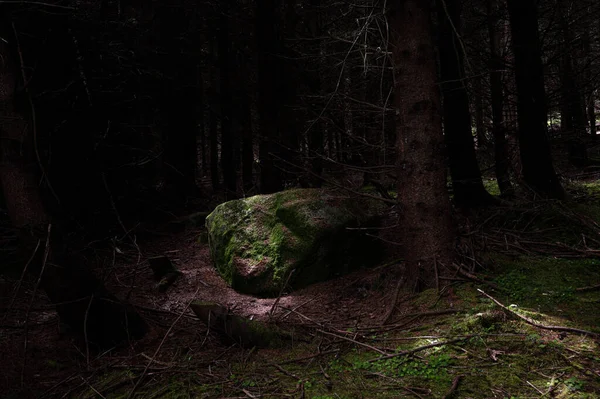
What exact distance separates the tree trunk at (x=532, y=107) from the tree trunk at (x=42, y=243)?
257 inches

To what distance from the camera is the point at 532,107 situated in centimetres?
714

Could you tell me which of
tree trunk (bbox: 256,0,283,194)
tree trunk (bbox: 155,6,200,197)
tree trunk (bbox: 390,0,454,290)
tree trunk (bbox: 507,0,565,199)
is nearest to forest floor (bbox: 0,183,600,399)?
tree trunk (bbox: 390,0,454,290)

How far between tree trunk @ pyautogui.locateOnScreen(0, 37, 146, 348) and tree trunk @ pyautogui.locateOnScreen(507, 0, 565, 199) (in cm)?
652

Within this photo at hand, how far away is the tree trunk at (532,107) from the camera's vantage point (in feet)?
23.2

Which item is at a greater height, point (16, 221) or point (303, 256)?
point (16, 221)

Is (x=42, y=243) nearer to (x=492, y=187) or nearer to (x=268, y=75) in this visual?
(x=268, y=75)

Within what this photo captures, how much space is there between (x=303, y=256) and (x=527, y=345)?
3.30 metres

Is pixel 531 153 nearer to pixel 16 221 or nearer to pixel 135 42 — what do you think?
pixel 16 221

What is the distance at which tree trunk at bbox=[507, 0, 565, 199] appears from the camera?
279 inches

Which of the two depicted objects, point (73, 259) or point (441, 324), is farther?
point (73, 259)

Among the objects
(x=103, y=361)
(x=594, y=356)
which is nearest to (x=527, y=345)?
(x=594, y=356)

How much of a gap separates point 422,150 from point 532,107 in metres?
3.64

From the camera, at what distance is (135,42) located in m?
9.95

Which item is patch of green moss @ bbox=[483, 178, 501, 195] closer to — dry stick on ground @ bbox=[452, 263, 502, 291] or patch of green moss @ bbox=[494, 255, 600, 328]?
patch of green moss @ bbox=[494, 255, 600, 328]
